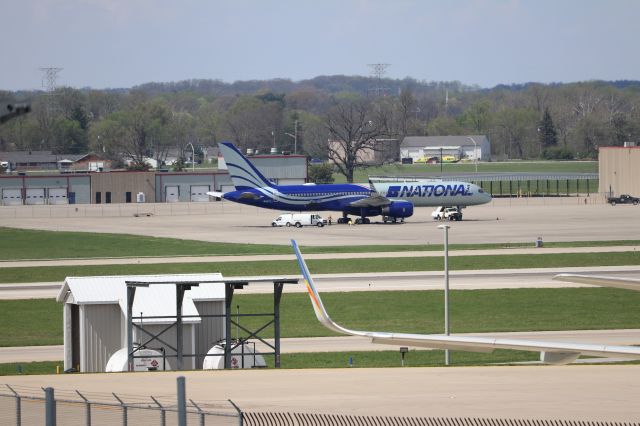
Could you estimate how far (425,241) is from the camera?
8062 centimetres

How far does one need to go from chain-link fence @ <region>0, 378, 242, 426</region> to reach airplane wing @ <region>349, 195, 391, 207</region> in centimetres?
7515

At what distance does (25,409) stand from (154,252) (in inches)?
2150

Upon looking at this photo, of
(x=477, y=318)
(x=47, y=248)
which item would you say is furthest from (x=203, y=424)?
(x=47, y=248)

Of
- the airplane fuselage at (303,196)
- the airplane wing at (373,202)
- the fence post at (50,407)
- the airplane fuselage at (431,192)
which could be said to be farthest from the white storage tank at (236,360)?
the airplane fuselage at (431,192)

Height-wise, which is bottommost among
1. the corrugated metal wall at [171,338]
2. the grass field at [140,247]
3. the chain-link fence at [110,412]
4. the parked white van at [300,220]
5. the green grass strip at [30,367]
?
the grass field at [140,247]

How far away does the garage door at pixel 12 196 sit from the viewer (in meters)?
149

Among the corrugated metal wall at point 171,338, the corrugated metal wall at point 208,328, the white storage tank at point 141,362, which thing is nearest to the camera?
the white storage tank at point 141,362

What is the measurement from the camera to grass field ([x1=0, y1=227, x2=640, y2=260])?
246ft

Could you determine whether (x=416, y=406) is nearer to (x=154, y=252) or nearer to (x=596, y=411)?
(x=596, y=411)

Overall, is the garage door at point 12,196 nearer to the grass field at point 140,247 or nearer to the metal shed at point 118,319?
the grass field at point 140,247

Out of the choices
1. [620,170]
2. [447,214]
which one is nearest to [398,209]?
[447,214]

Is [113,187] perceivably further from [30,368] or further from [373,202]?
[30,368]

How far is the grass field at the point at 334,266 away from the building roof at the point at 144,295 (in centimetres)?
2264

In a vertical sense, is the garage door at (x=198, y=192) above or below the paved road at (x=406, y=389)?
below
